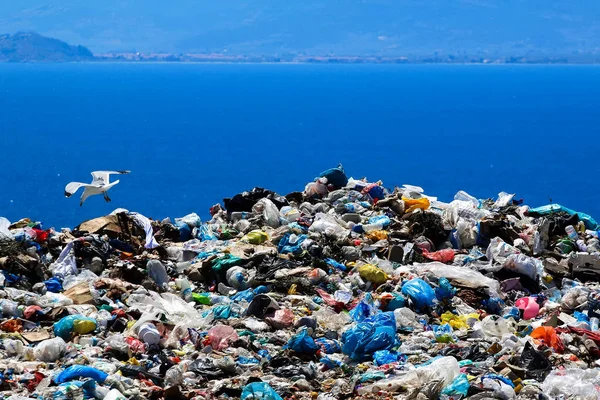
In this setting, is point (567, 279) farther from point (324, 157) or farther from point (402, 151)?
point (402, 151)

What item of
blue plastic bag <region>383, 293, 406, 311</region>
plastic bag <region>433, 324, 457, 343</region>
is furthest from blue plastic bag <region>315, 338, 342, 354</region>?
blue plastic bag <region>383, 293, 406, 311</region>

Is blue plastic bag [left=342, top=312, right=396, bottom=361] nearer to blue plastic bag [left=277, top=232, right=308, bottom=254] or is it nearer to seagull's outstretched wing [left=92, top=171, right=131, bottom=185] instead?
blue plastic bag [left=277, top=232, right=308, bottom=254]

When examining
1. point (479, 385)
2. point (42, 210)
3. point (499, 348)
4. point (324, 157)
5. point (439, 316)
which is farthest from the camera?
point (324, 157)

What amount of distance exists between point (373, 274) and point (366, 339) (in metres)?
2.02

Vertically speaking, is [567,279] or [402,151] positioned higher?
[567,279]

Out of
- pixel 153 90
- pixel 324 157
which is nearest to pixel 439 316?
pixel 324 157

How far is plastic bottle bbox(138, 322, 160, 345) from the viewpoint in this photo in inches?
356

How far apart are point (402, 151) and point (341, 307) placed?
61.6 metres

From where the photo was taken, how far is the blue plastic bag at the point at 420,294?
33.9 ft

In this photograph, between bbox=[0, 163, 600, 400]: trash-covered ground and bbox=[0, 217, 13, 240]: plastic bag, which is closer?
bbox=[0, 163, 600, 400]: trash-covered ground

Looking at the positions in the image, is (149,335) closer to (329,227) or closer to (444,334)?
(444,334)

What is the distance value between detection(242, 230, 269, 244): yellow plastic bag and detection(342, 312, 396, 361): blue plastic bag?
356 cm

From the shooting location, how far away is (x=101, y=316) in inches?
382

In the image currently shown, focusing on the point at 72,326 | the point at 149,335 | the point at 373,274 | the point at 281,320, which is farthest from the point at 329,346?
the point at 72,326
